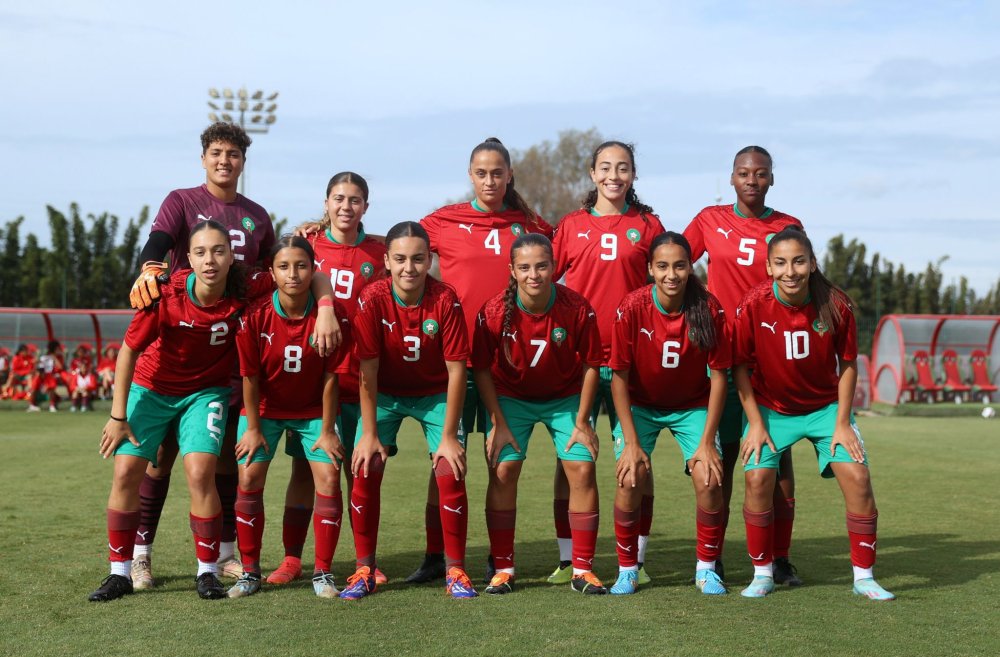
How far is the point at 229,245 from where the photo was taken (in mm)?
5207

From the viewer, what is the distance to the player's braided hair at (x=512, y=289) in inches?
204

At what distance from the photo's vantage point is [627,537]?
17.0 ft

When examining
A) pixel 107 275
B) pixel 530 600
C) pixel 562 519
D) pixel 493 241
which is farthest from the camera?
pixel 107 275

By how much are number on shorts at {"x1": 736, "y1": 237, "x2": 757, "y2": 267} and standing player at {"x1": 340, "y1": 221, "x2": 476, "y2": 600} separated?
65.1 inches

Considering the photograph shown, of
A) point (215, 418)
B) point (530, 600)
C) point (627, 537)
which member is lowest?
point (530, 600)

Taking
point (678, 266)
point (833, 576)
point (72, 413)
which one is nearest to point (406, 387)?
point (678, 266)

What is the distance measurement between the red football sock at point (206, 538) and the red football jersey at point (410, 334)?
3.68 feet

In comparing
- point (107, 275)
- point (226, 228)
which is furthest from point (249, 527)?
point (107, 275)

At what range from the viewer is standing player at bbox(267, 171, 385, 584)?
552 cm

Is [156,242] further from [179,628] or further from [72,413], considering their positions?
[72,413]

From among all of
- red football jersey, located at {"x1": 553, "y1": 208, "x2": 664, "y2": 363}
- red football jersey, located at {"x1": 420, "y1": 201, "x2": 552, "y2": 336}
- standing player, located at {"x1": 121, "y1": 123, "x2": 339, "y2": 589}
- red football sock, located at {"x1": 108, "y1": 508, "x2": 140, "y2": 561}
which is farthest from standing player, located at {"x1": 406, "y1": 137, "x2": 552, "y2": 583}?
red football sock, located at {"x1": 108, "y1": 508, "x2": 140, "y2": 561}

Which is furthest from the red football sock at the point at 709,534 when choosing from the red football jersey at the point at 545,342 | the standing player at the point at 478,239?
the standing player at the point at 478,239

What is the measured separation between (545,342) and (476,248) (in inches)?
33.4

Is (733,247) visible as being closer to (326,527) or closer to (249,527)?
(326,527)
